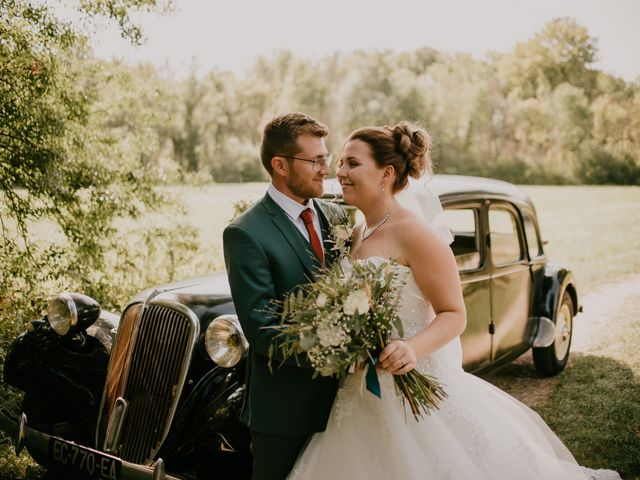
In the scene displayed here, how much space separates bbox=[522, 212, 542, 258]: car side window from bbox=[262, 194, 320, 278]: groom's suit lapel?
147 inches

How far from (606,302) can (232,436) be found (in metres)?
8.05

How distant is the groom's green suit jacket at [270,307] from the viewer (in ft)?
8.09

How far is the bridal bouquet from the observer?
2.18m

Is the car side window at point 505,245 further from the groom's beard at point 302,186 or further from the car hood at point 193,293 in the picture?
the groom's beard at point 302,186

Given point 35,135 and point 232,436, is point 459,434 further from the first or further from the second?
point 35,135

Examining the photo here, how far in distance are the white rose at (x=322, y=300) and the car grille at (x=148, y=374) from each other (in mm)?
1519

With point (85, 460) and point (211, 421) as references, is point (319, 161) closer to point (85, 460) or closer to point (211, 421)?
point (211, 421)

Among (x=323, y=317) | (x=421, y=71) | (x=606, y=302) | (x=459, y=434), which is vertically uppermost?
(x=421, y=71)

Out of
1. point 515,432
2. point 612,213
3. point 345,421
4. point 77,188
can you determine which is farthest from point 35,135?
point 612,213

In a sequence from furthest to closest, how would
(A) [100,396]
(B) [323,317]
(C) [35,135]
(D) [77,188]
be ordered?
(D) [77,188] < (C) [35,135] < (A) [100,396] < (B) [323,317]

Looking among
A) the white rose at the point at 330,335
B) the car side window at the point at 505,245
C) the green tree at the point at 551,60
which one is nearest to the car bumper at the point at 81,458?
the white rose at the point at 330,335

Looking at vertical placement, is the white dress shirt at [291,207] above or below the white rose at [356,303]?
above

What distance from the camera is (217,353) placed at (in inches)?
131

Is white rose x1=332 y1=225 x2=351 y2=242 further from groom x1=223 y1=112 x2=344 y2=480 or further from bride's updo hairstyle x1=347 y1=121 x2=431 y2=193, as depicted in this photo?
bride's updo hairstyle x1=347 y1=121 x2=431 y2=193
